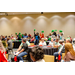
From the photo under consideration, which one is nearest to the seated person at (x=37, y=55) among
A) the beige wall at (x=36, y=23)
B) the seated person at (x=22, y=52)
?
the seated person at (x=22, y=52)

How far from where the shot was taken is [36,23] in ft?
36.8

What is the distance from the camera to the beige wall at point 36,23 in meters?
10.7

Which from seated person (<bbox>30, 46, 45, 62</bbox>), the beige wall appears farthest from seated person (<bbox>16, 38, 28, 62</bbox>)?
the beige wall

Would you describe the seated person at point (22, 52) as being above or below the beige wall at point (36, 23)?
below

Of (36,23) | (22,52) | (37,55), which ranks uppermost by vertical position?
(36,23)

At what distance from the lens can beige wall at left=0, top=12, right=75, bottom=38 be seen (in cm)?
1066

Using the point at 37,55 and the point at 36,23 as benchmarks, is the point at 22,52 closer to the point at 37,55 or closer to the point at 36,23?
the point at 37,55

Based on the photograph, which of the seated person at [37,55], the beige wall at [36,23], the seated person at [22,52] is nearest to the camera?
the seated person at [37,55]

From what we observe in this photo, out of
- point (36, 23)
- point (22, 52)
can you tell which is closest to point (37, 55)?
point (22, 52)

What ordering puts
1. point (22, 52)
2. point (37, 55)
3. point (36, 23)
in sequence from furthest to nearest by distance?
point (36, 23) < point (22, 52) < point (37, 55)

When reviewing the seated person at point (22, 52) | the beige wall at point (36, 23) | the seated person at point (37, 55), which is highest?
the beige wall at point (36, 23)

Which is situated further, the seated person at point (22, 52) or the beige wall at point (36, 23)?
the beige wall at point (36, 23)

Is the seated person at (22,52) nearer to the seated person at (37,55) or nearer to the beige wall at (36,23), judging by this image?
the seated person at (37,55)
